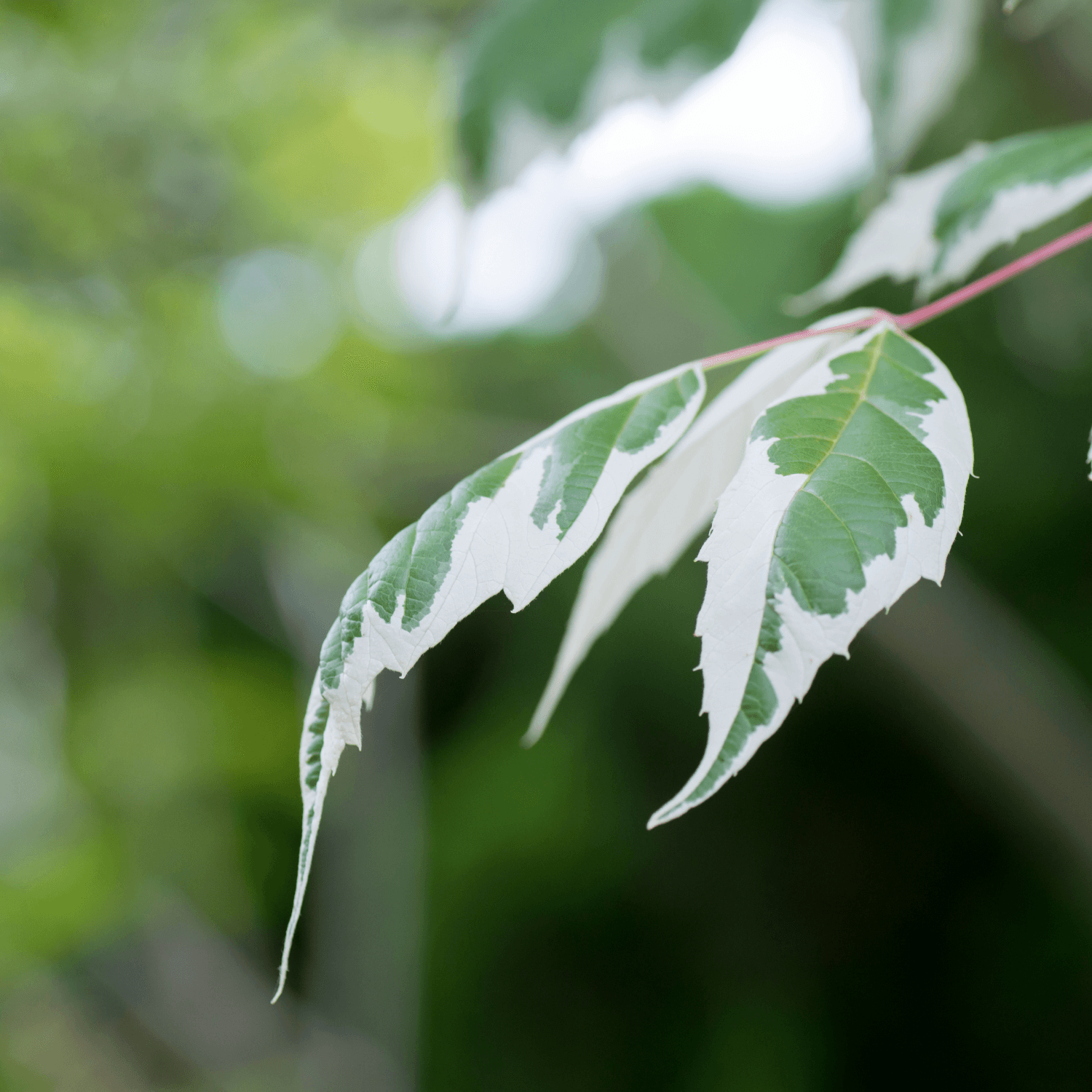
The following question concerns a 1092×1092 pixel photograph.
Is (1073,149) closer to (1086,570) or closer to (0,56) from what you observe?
(0,56)

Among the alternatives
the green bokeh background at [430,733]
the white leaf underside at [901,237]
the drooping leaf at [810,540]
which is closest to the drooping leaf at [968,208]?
the white leaf underside at [901,237]

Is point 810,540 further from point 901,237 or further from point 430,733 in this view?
point 430,733

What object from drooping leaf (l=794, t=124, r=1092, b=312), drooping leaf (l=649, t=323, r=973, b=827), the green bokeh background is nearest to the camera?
drooping leaf (l=649, t=323, r=973, b=827)

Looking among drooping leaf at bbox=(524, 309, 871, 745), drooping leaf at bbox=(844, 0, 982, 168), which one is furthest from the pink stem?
drooping leaf at bbox=(844, 0, 982, 168)

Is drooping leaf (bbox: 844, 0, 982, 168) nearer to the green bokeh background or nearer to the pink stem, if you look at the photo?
the pink stem

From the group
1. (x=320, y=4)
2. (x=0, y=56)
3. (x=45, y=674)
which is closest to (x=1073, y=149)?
(x=320, y=4)

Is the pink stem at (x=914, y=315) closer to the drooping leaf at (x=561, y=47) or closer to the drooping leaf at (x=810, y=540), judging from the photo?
the drooping leaf at (x=810, y=540)
